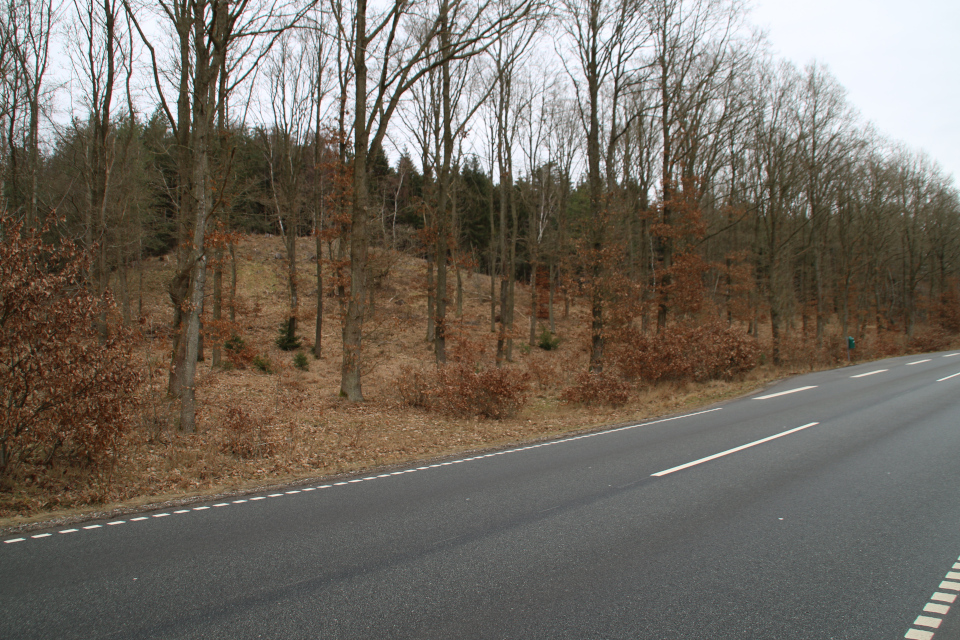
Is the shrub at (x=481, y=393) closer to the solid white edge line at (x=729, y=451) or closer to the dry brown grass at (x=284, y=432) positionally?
the dry brown grass at (x=284, y=432)

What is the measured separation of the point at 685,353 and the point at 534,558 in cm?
1750

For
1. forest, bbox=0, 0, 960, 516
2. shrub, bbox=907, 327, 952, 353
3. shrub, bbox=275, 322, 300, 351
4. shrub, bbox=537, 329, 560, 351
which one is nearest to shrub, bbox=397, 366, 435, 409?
forest, bbox=0, 0, 960, 516

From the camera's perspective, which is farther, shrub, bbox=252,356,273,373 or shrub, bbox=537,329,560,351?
shrub, bbox=537,329,560,351

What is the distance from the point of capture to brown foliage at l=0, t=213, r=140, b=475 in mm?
6562

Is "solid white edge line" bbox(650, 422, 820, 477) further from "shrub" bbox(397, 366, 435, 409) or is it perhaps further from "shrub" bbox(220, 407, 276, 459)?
"shrub" bbox(397, 366, 435, 409)

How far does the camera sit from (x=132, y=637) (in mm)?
3404

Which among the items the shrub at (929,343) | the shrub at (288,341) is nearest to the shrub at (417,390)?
the shrub at (288,341)

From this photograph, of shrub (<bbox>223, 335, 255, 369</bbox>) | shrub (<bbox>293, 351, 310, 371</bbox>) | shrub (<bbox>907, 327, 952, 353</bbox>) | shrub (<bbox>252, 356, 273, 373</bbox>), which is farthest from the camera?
shrub (<bbox>907, 327, 952, 353</bbox>)

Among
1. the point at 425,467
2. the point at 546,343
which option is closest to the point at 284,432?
the point at 425,467

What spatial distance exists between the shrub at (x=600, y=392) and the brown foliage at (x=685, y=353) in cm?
413

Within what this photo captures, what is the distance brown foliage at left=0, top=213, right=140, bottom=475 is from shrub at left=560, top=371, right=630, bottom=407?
11756 mm

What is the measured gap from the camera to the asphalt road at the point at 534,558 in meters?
3.60

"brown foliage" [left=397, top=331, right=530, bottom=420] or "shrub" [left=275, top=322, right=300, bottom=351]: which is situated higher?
Result: "shrub" [left=275, top=322, right=300, bottom=351]

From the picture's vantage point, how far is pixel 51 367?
688 cm
